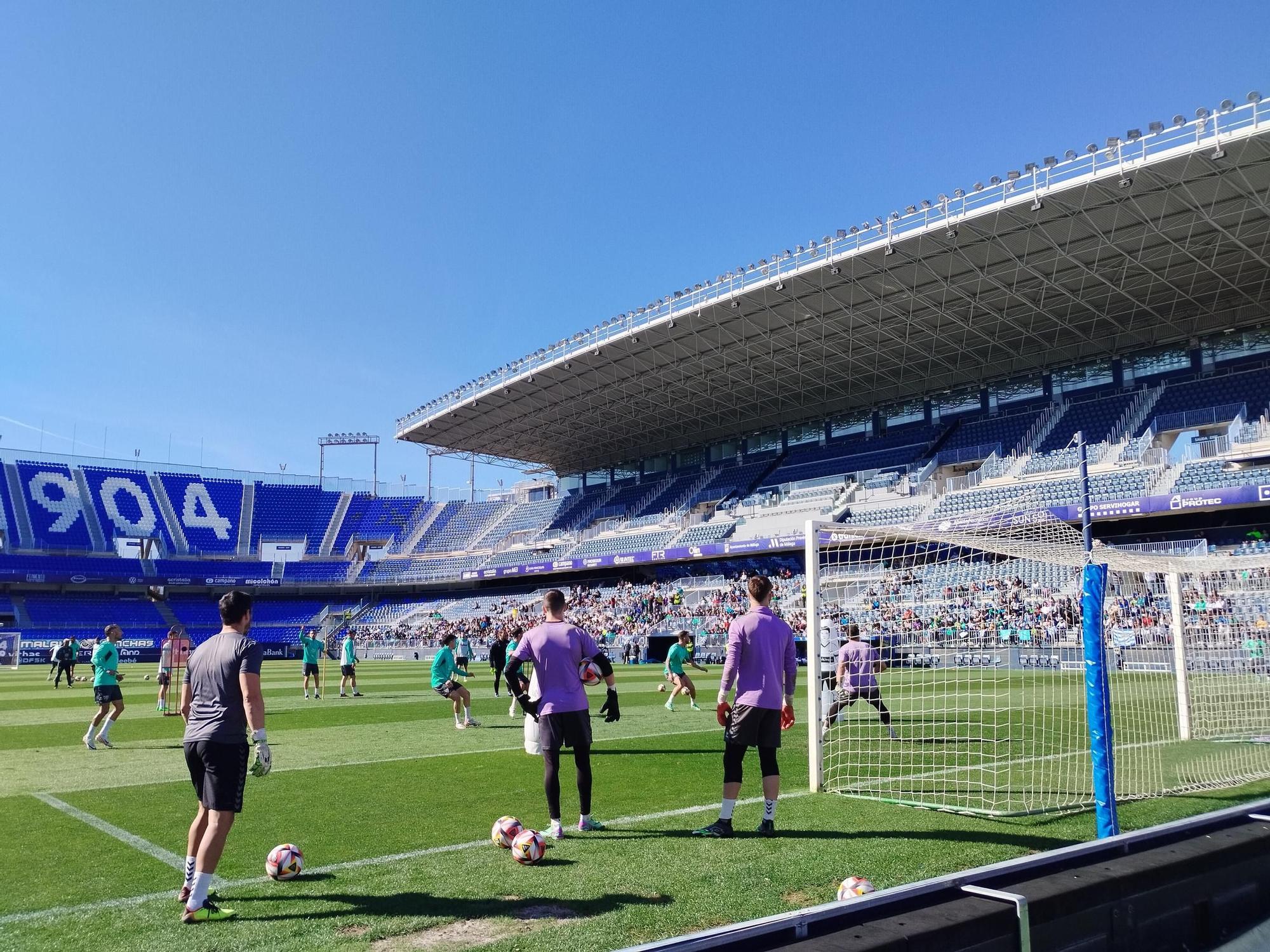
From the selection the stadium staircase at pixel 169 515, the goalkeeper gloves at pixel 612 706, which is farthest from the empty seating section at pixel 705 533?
the goalkeeper gloves at pixel 612 706

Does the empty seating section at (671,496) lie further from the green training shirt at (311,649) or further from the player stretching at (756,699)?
the player stretching at (756,699)

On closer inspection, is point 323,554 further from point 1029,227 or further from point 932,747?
point 932,747

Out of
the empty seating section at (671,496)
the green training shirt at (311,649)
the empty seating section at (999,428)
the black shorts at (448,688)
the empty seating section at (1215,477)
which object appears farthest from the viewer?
the empty seating section at (671,496)

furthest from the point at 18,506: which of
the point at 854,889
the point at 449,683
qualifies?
Answer: the point at 854,889

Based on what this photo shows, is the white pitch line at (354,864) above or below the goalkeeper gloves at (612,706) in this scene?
below

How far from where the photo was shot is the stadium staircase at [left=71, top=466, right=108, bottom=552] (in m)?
61.4

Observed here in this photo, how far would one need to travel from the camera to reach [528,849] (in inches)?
245

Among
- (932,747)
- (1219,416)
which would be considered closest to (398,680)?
(932,747)

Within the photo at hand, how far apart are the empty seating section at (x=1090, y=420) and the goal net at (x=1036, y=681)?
17.9m

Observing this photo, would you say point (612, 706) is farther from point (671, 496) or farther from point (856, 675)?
point (671, 496)

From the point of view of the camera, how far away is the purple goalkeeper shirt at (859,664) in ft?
37.6

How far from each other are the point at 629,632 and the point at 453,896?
39265 millimetres

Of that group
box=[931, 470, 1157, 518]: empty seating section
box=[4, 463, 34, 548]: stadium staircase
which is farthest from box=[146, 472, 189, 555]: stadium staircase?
box=[931, 470, 1157, 518]: empty seating section

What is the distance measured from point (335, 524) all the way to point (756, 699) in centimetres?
7041
